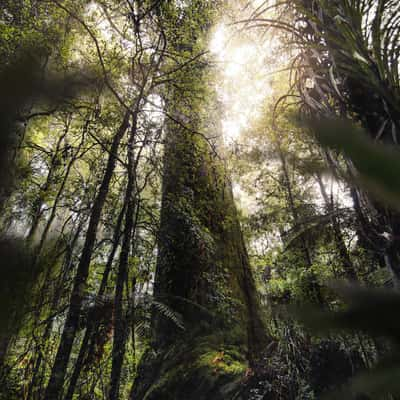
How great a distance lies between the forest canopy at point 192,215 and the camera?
11.8 inches

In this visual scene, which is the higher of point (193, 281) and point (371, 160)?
point (193, 281)

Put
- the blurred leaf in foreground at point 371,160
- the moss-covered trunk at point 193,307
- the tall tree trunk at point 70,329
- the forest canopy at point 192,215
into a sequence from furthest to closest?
the moss-covered trunk at point 193,307
the tall tree trunk at point 70,329
the forest canopy at point 192,215
the blurred leaf in foreground at point 371,160

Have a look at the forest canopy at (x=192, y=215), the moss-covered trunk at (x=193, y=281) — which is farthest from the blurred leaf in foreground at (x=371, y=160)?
the moss-covered trunk at (x=193, y=281)

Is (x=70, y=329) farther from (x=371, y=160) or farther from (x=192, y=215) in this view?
(x=192, y=215)

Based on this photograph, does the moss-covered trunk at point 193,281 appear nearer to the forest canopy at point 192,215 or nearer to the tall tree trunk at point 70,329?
the forest canopy at point 192,215

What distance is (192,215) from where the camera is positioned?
2576mm

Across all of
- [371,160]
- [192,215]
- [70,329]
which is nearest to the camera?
[371,160]

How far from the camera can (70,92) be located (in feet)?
1.04

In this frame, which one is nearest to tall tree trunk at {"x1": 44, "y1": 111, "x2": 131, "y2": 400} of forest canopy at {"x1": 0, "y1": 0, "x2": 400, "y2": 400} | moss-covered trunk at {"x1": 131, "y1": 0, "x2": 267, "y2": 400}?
forest canopy at {"x1": 0, "y1": 0, "x2": 400, "y2": 400}

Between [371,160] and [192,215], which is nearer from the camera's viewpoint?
[371,160]

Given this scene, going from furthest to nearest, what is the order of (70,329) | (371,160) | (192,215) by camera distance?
(192,215) < (70,329) < (371,160)

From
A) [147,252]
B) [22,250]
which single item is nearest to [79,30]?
[147,252]

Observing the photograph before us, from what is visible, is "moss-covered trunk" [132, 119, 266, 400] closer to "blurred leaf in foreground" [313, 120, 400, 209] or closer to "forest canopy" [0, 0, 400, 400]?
"forest canopy" [0, 0, 400, 400]

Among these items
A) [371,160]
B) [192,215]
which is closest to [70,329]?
[371,160]
